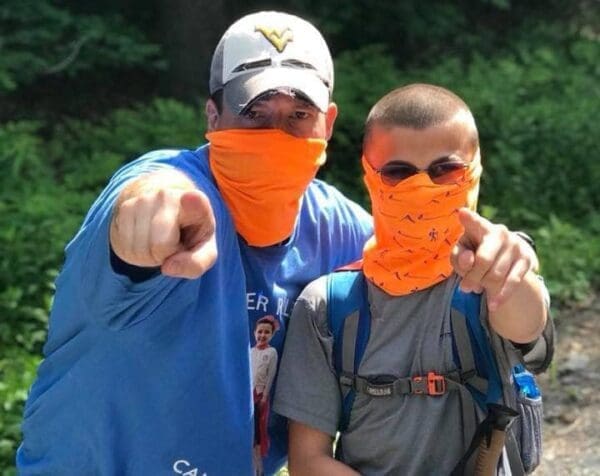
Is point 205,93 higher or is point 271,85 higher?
point 271,85

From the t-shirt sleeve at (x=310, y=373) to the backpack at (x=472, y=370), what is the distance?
2 centimetres

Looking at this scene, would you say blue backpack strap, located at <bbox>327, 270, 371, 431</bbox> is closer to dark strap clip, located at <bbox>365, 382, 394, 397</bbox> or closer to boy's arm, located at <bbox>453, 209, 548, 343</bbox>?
dark strap clip, located at <bbox>365, 382, 394, 397</bbox>

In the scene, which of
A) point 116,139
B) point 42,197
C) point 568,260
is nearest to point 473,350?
point 568,260

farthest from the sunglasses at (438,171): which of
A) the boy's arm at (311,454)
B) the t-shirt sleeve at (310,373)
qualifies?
the boy's arm at (311,454)

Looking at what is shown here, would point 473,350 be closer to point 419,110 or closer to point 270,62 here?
point 419,110

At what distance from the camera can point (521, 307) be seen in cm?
245

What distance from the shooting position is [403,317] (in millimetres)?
2723

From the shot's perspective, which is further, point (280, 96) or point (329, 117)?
point (329, 117)

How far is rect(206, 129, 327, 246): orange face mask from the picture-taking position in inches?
108

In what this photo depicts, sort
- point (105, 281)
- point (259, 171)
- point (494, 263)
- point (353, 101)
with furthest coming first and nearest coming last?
point (353, 101), point (259, 171), point (105, 281), point (494, 263)

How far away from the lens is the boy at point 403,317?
2.68m

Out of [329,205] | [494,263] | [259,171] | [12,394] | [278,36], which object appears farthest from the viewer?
[12,394]

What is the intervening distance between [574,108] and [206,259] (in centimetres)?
598

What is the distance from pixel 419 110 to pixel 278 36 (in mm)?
426
